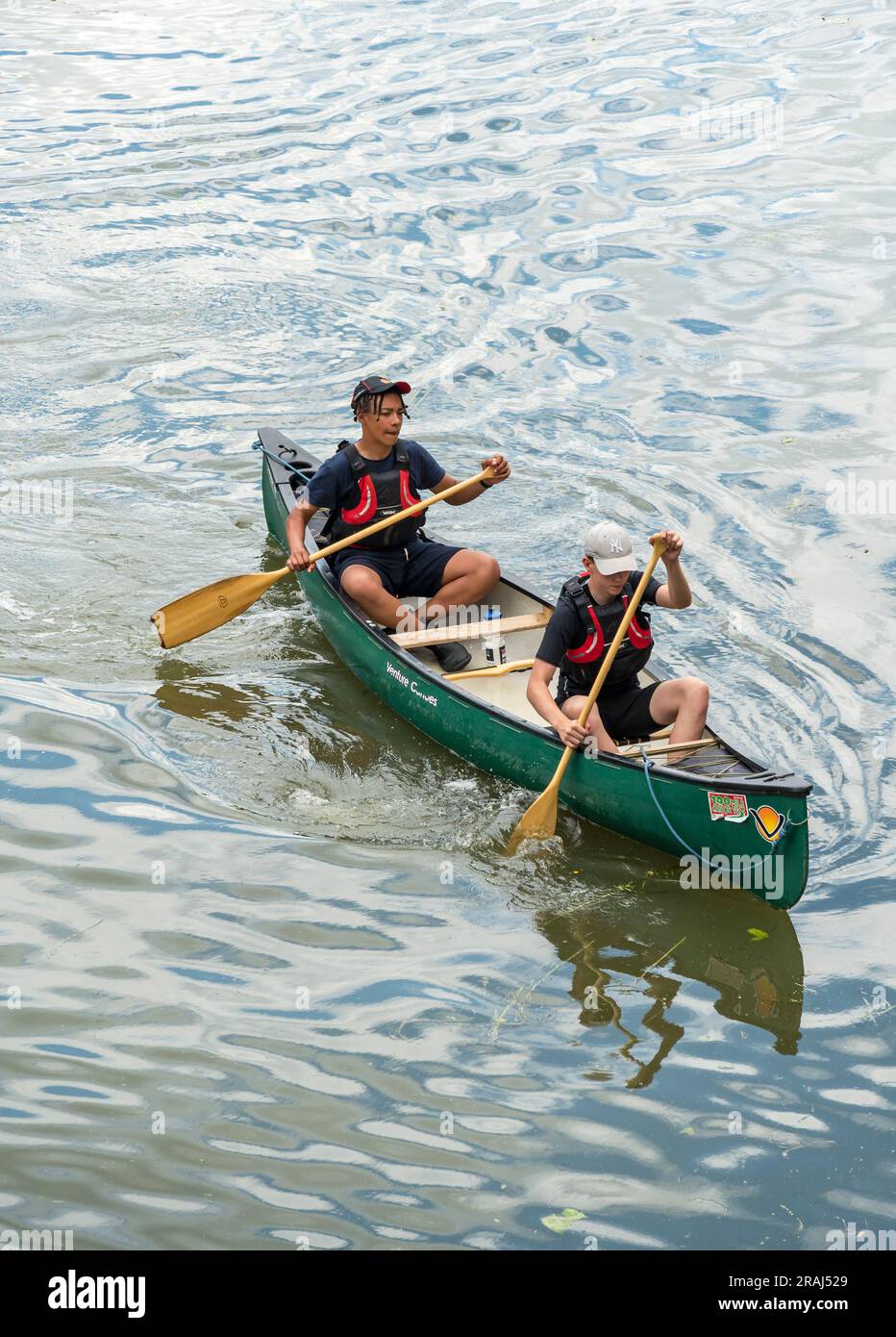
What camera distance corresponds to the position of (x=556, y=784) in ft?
23.2

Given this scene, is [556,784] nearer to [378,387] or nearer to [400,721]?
[400,721]

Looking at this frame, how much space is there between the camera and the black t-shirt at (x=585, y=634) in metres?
7.15

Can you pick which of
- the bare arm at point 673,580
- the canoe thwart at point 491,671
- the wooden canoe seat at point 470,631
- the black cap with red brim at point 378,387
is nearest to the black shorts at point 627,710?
the bare arm at point 673,580

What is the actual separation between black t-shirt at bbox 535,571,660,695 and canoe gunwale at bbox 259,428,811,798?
36 cm

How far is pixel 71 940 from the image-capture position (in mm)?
6453

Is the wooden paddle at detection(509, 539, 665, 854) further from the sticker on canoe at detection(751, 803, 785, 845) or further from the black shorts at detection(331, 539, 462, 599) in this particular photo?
the black shorts at detection(331, 539, 462, 599)

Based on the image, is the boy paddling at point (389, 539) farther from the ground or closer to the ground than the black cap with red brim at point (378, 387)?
closer to the ground

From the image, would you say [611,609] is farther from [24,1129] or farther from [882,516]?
[882,516]

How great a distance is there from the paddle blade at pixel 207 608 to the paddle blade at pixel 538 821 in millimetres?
2574

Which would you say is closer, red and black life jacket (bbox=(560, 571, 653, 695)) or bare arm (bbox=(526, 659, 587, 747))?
bare arm (bbox=(526, 659, 587, 747))

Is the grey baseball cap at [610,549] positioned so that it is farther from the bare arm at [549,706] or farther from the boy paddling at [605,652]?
the bare arm at [549,706]

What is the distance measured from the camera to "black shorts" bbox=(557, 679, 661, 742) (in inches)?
291

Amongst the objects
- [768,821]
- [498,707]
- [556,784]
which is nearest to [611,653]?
[556,784]
